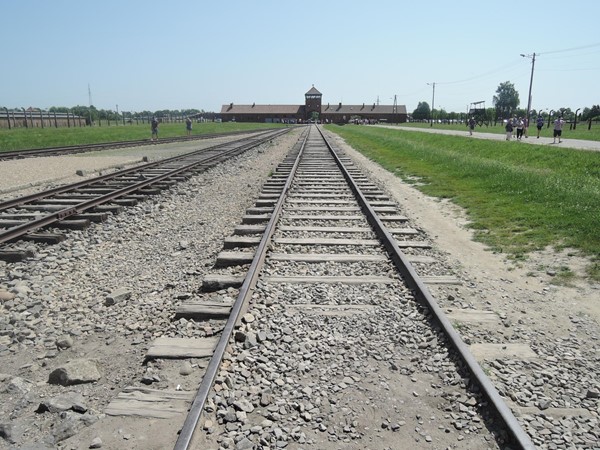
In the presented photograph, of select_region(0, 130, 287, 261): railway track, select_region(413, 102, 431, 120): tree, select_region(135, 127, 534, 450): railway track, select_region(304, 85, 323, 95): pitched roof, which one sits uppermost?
select_region(304, 85, 323, 95): pitched roof

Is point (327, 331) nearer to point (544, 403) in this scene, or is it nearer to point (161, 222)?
point (544, 403)

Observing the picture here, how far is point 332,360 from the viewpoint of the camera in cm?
389

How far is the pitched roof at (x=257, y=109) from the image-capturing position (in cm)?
16188

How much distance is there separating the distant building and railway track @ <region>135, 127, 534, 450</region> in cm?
15331

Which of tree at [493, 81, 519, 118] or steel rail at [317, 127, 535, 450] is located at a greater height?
tree at [493, 81, 519, 118]

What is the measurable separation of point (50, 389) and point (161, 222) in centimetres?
580

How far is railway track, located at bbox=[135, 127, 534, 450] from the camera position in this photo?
3.02m

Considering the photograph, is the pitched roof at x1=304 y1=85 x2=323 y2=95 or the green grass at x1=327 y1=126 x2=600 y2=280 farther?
the pitched roof at x1=304 y1=85 x2=323 y2=95

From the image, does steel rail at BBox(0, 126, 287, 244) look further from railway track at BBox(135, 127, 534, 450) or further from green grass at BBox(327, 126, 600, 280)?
green grass at BBox(327, 126, 600, 280)

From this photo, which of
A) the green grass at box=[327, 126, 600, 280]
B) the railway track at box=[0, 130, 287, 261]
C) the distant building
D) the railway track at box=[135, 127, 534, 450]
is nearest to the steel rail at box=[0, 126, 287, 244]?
the railway track at box=[0, 130, 287, 261]

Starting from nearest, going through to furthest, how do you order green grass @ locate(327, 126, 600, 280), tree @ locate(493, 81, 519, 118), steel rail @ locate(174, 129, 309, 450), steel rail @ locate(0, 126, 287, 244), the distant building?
1. steel rail @ locate(174, 129, 309, 450)
2. steel rail @ locate(0, 126, 287, 244)
3. green grass @ locate(327, 126, 600, 280)
4. the distant building
5. tree @ locate(493, 81, 519, 118)

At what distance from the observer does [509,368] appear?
377 centimetres

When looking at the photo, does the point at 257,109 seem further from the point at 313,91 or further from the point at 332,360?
the point at 332,360

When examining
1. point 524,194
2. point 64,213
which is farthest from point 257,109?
point 64,213
